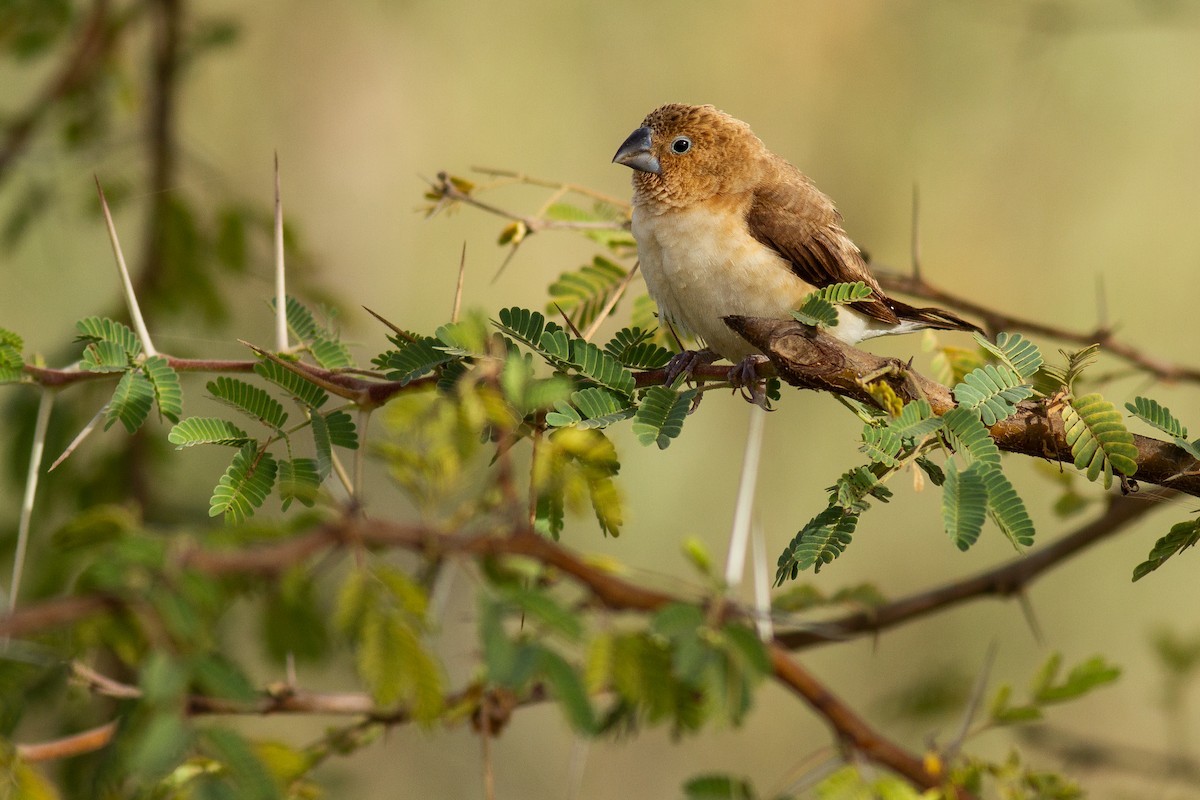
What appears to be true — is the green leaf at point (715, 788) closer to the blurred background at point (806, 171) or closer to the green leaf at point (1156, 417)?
the green leaf at point (1156, 417)

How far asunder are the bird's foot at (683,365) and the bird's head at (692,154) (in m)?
0.76

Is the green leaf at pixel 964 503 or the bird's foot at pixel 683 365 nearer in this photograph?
the green leaf at pixel 964 503

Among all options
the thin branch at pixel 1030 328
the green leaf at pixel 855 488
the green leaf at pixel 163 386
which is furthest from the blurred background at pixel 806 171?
the green leaf at pixel 855 488

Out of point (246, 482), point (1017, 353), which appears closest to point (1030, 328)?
point (1017, 353)

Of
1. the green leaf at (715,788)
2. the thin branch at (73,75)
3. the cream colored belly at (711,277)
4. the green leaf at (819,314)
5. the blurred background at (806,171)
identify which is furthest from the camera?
the blurred background at (806,171)

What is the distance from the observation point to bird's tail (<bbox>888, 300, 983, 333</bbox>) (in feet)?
12.6

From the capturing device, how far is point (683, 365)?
10.6 ft

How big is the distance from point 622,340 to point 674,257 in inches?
26.8

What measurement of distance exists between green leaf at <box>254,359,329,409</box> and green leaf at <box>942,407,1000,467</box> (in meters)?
1.34

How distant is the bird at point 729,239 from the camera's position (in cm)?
378

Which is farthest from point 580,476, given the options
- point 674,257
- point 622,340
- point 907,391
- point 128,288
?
point 674,257

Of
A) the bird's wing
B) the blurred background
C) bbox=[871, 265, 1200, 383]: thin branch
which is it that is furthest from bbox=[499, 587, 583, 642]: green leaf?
the blurred background

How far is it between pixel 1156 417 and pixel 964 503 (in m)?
0.62

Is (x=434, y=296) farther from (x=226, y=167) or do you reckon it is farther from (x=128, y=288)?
(x=128, y=288)
